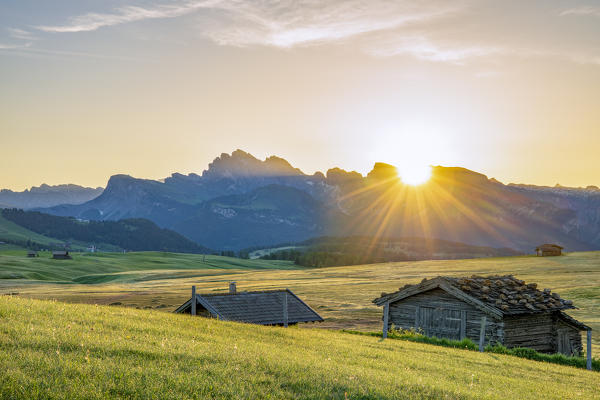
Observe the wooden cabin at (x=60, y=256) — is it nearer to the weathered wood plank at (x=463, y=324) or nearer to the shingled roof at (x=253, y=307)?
the shingled roof at (x=253, y=307)

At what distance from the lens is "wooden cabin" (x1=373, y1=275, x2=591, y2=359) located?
110 feet

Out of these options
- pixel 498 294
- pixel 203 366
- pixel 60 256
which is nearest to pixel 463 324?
pixel 498 294

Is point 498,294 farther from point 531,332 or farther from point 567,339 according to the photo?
point 567,339

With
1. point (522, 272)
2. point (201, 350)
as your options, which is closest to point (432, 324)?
point (201, 350)

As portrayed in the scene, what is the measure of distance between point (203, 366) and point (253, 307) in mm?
19112

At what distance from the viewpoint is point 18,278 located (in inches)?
4601

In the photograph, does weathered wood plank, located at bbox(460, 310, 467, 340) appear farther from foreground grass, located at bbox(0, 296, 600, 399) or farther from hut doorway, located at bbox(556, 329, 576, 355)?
foreground grass, located at bbox(0, 296, 600, 399)

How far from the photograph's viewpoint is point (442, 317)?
36.1 m

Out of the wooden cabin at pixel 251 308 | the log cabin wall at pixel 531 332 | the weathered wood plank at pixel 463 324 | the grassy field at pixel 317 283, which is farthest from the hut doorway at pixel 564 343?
the wooden cabin at pixel 251 308

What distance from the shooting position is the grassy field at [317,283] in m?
66.4

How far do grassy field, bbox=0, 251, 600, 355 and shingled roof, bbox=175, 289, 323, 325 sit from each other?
19062mm

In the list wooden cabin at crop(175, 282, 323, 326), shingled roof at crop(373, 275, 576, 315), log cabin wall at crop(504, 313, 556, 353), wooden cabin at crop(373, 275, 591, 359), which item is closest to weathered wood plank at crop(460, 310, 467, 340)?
Result: wooden cabin at crop(373, 275, 591, 359)

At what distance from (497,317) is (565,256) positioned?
4634 inches

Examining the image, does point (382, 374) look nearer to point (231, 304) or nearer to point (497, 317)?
point (231, 304)
